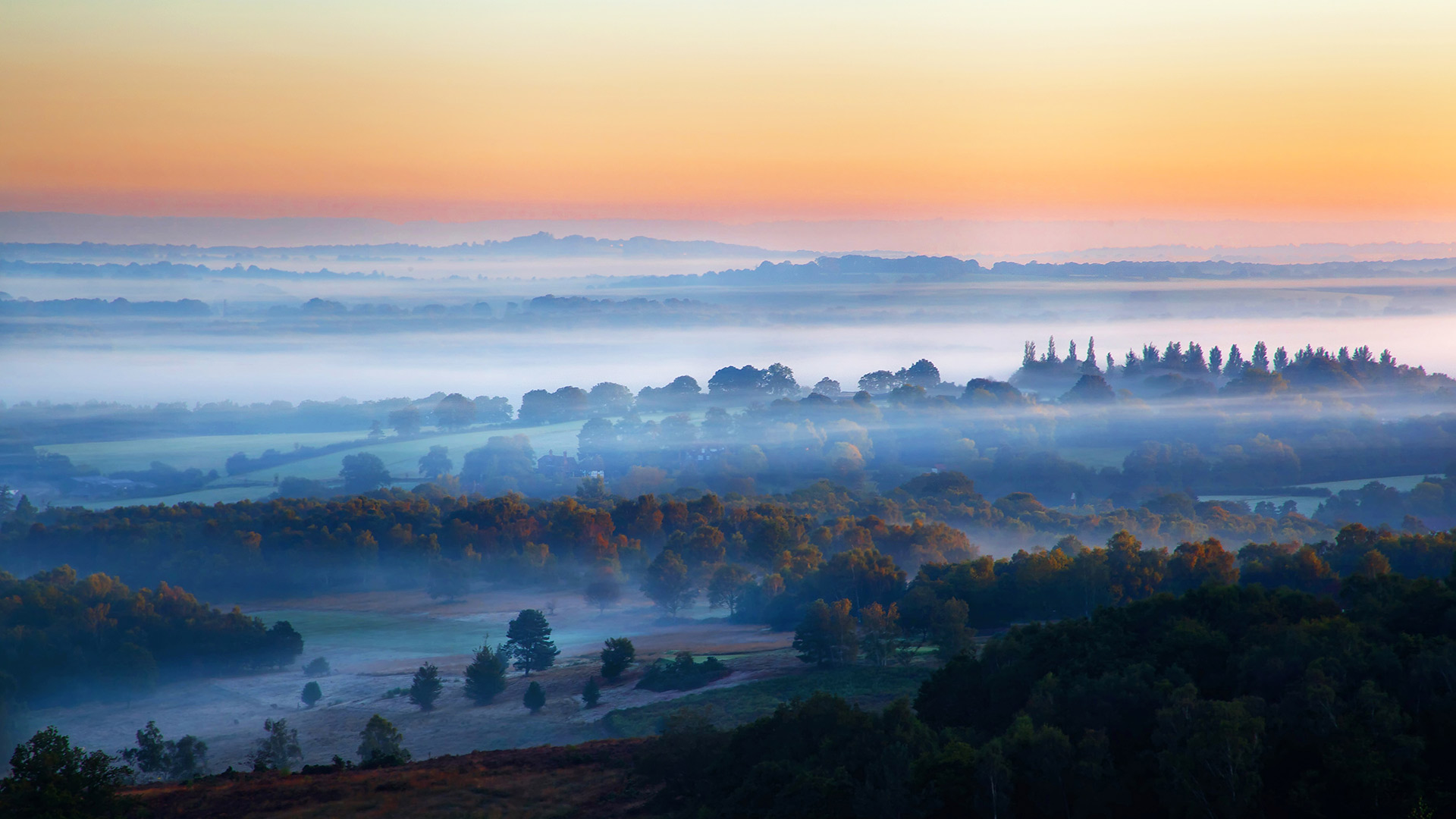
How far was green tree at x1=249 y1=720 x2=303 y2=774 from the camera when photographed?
26581mm

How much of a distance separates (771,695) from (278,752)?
44.2 ft

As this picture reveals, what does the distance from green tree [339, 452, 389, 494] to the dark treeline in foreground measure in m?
72.0

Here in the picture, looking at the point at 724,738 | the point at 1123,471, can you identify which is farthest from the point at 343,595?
the point at 1123,471

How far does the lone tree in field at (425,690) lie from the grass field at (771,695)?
657cm

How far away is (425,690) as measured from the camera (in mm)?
34500

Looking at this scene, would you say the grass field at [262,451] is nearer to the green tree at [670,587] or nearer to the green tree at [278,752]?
the green tree at [670,587]

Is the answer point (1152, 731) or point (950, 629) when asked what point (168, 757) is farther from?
point (1152, 731)

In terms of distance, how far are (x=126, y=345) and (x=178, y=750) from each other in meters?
170

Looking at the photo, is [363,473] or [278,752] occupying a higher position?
[363,473]

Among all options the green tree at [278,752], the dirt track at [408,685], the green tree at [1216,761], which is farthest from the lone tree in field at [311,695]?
the green tree at [1216,761]

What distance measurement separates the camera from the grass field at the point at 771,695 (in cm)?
2927

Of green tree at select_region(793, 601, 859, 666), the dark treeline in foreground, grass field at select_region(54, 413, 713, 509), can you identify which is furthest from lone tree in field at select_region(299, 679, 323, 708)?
grass field at select_region(54, 413, 713, 509)

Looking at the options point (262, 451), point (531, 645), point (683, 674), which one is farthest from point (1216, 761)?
point (262, 451)

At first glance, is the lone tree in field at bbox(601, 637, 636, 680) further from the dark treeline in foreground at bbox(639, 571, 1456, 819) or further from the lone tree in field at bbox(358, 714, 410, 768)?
the dark treeline in foreground at bbox(639, 571, 1456, 819)
